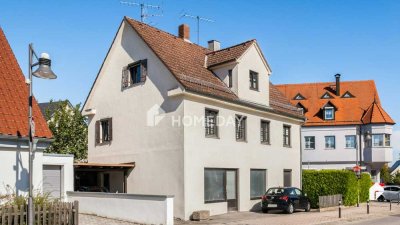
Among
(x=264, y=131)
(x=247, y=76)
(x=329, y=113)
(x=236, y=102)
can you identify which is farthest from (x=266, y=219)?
(x=329, y=113)

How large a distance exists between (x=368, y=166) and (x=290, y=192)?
2876 centimetres

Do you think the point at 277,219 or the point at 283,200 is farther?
the point at 283,200

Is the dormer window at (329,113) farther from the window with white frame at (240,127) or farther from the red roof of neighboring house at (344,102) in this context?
the window with white frame at (240,127)

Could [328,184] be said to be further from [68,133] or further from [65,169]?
[68,133]

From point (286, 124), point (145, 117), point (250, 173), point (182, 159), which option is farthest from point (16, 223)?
point (286, 124)

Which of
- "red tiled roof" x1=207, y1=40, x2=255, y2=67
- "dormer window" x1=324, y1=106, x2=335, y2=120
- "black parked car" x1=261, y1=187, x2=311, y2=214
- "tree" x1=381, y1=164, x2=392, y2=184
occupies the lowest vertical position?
"tree" x1=381, y1=164, x2=392, y2=184

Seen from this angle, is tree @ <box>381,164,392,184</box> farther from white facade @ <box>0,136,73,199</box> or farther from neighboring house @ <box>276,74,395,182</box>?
white facade @ <box>0,136,73,199</box>

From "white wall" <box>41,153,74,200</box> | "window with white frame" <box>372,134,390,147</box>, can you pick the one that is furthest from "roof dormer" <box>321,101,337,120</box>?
"white wall" <box>41,153,74,200</box>

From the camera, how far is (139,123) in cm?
2520

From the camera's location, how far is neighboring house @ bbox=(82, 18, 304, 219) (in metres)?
22.9

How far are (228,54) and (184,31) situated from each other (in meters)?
4.54

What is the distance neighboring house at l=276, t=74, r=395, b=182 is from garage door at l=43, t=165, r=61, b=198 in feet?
110

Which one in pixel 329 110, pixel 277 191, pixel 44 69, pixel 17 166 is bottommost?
pixel 277 191

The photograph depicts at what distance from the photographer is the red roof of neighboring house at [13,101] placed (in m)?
16.8
